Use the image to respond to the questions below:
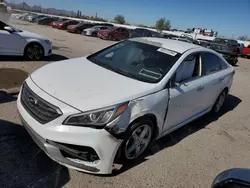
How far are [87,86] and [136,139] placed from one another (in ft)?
3.05

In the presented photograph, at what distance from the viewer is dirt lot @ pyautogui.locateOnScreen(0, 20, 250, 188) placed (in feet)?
8.64

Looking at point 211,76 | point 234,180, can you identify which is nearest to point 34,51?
point 211,76

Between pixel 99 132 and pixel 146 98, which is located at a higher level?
pixel 146 98

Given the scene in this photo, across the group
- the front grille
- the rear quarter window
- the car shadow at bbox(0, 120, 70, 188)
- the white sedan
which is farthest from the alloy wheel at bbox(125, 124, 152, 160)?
the white sedan

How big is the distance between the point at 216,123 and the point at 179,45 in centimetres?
204

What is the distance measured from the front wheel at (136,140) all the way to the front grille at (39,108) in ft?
2.86

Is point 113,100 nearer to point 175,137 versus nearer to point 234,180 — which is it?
point 234,180

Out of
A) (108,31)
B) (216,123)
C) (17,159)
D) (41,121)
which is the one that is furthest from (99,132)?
(108,31)

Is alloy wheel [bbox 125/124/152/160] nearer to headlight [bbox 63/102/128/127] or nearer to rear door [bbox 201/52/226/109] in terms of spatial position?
headlight [bbox 63/102/128/127]

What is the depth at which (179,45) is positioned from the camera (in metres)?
3.98

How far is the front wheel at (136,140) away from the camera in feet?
9.07

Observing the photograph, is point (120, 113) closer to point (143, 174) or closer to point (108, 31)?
point (143, 174)

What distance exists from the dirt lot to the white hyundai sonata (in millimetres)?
198

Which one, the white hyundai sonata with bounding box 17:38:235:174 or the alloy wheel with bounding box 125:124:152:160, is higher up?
the white hyundai sonata with bounding box 17:38:235:174
